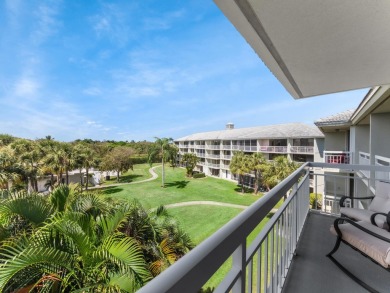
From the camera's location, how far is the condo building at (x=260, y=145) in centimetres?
2311

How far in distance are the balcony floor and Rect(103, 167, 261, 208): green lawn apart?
1973cm

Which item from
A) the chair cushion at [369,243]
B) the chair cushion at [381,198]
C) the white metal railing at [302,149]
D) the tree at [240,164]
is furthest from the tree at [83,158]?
the chair cushion at [369,243]

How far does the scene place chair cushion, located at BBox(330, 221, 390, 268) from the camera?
1990 millimetres

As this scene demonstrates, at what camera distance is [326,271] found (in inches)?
91.4

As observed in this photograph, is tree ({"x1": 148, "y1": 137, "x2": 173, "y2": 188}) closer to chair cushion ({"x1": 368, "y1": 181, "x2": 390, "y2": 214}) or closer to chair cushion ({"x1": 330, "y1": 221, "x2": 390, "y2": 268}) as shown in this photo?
chair cushion ({"x1": 368, "y1": 181, "x2": 390, "y2": 214})

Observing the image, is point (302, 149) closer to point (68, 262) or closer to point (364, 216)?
point (364, 216)

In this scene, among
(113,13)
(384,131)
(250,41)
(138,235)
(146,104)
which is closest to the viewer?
(250,41)

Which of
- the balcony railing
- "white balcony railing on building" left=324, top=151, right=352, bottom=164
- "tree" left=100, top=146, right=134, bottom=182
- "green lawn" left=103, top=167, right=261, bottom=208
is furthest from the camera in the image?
"tree" left=100, top=146, right=134, bottom=182

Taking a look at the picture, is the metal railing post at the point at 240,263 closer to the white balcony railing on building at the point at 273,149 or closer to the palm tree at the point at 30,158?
the palm tree at the point at 30,158

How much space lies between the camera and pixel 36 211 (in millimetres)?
3988

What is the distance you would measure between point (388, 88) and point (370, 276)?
3.14 metres

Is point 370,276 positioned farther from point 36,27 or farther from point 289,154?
point 289,154

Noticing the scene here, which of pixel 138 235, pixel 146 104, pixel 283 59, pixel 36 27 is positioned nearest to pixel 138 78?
pixel 146 104

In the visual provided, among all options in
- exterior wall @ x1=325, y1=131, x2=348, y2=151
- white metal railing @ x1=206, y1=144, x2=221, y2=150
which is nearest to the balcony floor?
exterior wall @ x1=325, y1=131, x2=348, y2=151
